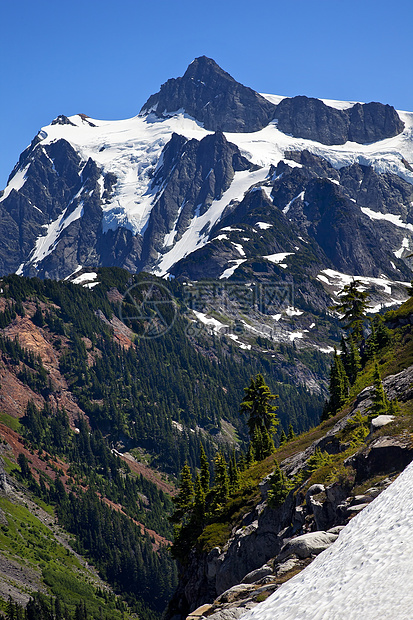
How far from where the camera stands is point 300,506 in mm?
37219

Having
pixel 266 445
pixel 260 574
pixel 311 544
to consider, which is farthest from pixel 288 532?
pixel 266 445

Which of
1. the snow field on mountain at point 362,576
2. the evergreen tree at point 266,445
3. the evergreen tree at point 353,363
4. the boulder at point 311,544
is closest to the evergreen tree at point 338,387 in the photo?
the evergreen tree at point 353,363

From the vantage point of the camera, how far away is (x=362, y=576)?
74.2ft

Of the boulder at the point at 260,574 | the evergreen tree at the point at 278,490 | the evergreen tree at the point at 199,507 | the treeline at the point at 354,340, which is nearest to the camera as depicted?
the boulder at the point at 260,574

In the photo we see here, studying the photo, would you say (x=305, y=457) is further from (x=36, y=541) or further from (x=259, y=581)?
(x=36, y=541)

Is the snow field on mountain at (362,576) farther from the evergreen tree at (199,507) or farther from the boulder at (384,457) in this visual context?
the evergreen tree at (199,507)

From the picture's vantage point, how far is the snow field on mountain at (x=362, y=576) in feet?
68.7

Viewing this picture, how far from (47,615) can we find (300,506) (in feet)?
392

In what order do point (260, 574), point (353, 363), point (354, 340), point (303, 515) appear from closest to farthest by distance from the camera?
point (260, 574) → point (303, 515) → point (354, 340) → point (353, 363)

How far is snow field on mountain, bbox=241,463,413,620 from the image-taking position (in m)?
21.0

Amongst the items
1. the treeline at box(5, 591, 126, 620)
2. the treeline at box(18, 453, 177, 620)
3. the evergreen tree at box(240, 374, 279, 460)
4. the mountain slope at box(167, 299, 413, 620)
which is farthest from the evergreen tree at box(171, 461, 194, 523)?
the treeline at box(18, 453, 177, 620)

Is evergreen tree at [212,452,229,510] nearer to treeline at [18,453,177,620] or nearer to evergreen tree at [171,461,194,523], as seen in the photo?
evergreen tree at [171,461,194,523]

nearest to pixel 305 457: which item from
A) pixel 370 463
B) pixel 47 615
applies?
pixel 370 463

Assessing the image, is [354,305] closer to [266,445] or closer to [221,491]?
[266,445]
